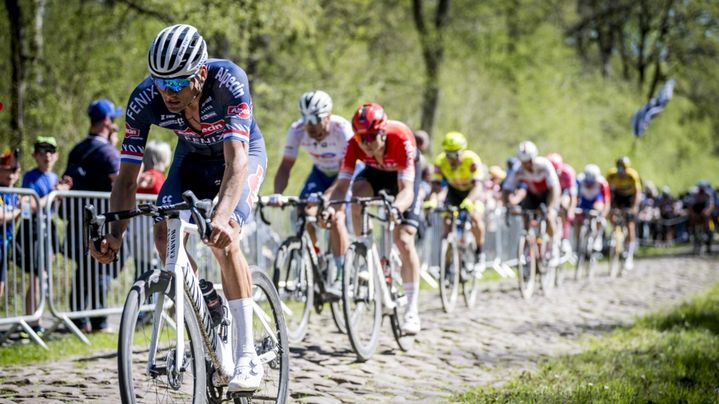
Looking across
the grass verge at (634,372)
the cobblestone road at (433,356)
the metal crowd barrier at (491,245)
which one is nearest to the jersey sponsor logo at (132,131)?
the cobblestone road at (433,356)

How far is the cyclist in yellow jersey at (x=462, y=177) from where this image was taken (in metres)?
12.7

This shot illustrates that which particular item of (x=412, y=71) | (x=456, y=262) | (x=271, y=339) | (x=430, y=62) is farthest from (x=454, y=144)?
(x=430, y=62)

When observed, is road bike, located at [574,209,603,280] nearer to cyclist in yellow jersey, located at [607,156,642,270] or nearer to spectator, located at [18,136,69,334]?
cyclist in yellow jersey, located at [607,156,642,270]

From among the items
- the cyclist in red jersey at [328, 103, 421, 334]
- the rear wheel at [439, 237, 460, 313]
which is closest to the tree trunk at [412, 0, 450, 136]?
the rear wheel at [439, 237, 460, 313]

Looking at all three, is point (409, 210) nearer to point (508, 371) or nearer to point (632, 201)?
point (508, 371)

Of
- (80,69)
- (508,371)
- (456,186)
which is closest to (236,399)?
(508,371)

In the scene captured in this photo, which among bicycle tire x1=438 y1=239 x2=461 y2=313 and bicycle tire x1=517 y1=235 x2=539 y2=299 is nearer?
bicycle tire x1=438 y1=239 x2=461 y2=313

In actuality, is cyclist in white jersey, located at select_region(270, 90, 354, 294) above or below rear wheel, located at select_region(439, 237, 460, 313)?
above

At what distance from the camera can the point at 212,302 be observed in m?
4.92

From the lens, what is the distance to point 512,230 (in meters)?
20.2

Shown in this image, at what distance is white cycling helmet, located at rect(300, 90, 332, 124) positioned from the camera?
8.66 m

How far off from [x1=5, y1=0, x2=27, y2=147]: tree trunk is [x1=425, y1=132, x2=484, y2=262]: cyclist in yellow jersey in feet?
20.0

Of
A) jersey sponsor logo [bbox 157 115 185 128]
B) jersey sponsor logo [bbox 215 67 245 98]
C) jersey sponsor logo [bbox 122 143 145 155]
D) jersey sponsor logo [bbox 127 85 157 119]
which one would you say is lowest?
jersey sponsor logo [bbox 122 143 145 155]

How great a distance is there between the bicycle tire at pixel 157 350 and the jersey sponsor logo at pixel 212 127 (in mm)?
1129
